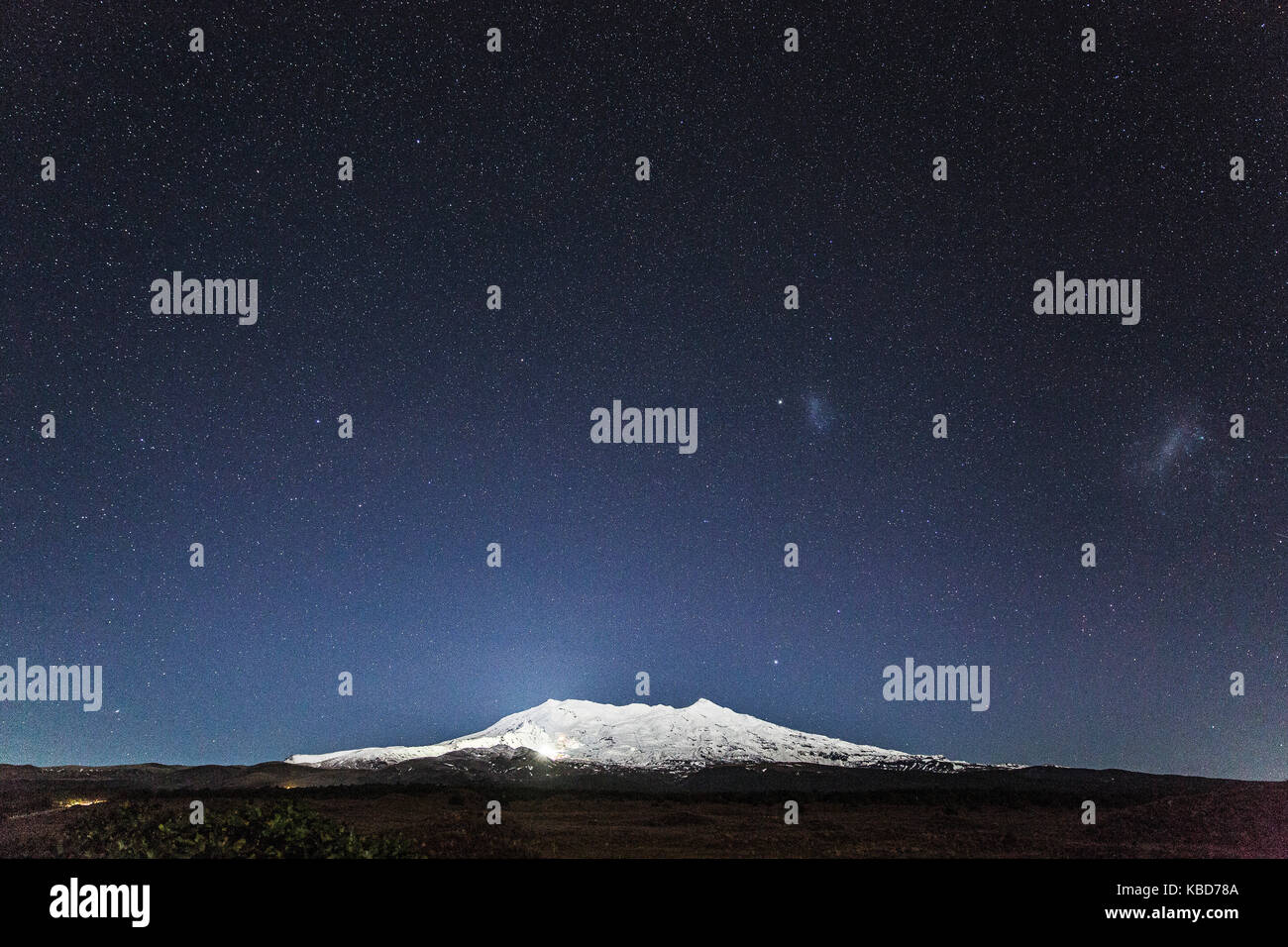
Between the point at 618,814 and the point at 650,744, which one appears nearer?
the point at 618,814

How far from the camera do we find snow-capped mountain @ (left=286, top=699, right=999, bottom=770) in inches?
2594

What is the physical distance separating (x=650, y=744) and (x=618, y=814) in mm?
43738

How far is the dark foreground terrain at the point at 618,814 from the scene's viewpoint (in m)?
22.6

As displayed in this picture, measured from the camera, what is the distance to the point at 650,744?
83.7 m

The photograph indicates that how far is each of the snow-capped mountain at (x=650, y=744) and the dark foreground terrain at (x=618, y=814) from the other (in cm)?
731

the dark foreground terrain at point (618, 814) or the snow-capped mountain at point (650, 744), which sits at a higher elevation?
the dark foreground terrain at point (618, 814)

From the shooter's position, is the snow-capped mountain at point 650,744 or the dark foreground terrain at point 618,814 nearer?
the dark foreground terrain at point 618,814

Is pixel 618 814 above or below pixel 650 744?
above
